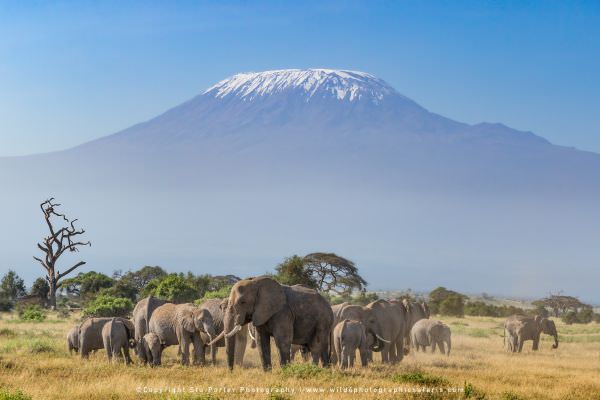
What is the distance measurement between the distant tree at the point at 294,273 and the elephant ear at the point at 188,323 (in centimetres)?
2888

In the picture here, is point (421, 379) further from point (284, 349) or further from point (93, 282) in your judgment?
point (93, 282)

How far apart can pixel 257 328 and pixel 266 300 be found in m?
1.06

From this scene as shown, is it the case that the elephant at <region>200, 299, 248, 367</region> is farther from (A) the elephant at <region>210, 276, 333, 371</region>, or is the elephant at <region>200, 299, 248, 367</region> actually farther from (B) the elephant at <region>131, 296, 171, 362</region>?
(B) the elephant at <region>131, 296, 171, 362</region>

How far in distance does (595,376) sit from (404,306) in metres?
7.73

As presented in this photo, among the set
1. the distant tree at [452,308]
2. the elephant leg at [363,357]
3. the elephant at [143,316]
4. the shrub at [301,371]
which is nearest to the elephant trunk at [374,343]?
the elephant leg at [363,357]

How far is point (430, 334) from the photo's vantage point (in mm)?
36438

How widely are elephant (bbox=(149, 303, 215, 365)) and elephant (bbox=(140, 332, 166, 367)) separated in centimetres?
41

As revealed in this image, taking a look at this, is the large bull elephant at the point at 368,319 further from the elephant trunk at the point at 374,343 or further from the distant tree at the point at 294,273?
the distant tree at the point at 294,273

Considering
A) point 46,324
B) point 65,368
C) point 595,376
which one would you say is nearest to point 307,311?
point 65,368

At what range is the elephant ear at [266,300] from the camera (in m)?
23.8

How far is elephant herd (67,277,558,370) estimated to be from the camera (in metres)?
24.0

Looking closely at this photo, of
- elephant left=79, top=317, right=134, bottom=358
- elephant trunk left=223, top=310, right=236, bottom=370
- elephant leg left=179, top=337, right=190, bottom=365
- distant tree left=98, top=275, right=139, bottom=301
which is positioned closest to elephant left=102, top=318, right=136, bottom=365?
elephant left=79, top=317, right=134, bottom=358

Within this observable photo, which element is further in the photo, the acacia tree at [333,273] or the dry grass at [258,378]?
the acacia tree at [333,273]

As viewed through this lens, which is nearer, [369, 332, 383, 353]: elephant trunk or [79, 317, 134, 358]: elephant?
[79, 317, 134, 358]: elephant
